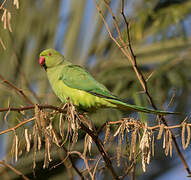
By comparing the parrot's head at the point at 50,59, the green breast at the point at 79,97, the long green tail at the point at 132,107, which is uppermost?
the parrot's head at the point at 50,59

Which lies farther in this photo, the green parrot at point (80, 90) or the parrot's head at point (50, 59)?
the parrot's head at point (50, 59)

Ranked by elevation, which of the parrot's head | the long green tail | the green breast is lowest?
the long green tail

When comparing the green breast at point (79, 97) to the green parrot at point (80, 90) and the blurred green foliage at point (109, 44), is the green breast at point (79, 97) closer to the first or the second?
the green parrot at point (80, 90)

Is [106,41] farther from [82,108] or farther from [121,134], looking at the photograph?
[121,134]

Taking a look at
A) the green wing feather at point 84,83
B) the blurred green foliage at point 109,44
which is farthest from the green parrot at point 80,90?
the blurred green foliage at point 109,44

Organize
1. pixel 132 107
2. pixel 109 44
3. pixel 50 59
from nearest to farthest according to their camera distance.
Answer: pixel 132 107
pixel 50 59
pixel 109 44

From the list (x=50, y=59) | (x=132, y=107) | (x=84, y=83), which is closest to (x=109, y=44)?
(x=50, y=59)

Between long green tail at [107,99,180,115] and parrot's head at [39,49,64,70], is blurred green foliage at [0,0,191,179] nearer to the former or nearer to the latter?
parrot's head at [39,49,64,70]

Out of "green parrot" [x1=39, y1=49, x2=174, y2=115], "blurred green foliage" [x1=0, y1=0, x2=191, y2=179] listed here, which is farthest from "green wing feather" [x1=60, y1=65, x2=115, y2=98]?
"blurred green foliage" [x1=0, y1=0, x2=191, y2=179]

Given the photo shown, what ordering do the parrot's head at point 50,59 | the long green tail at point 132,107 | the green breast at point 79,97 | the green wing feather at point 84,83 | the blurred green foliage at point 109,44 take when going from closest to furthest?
the long green tail at point 132,107, the green wing feather at point 84,83, the green breast at point 79,97, the parrot's head at point 50,59, the blurred green foliage at point 109,44

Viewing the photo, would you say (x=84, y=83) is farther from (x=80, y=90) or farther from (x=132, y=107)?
(x=132, y=107)

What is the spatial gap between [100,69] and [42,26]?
3.01ft

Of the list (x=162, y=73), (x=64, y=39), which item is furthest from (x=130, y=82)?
(x=64, y=39)

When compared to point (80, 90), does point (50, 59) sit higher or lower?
higher
